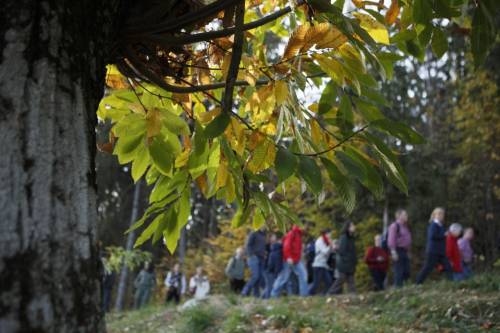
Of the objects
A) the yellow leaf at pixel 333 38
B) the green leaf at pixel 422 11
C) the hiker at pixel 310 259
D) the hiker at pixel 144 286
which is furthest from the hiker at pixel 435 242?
the yellow leaf at pixel 333 38

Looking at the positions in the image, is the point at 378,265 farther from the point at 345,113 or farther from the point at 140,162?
the point at 345,113

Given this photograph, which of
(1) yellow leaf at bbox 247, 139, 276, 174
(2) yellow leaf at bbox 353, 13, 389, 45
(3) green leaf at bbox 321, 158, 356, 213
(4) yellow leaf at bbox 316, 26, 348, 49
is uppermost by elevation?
(2) yellow leaf at bbox 353, 13, 389, 45

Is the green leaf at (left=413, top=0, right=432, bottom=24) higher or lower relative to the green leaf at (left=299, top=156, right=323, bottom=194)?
higher

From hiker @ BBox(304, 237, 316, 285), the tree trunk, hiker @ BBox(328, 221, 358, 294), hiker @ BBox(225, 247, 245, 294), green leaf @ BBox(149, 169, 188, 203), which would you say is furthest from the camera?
hiker @ BBox(225, 247, 245, 294)

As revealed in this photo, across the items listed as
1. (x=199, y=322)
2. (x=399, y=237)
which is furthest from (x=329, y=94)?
(x=399, y=237)

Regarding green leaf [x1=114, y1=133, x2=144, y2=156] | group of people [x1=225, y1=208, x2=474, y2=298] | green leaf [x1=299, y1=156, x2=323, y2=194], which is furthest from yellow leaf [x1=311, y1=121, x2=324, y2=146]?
group of people [x1=225, y1=208, x2=474, y2=298]

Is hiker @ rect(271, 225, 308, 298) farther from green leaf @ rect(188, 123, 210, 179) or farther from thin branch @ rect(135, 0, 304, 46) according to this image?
thin branch @ rect(135, 0, 304, 46)

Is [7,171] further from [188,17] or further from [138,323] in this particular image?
[138,323]

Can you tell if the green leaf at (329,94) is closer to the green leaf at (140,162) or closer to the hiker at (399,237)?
the green leaf at (140,162)

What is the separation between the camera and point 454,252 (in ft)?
33.9

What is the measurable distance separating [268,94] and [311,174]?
523 millimetres

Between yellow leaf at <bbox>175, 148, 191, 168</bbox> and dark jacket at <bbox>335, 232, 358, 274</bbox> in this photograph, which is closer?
yellow leaf at <bbox>175, 148, 191, 168</bbox>

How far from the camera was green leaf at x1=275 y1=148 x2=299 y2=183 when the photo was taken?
4.94 ft

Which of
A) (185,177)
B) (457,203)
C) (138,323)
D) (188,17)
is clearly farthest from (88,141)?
(457,203)
